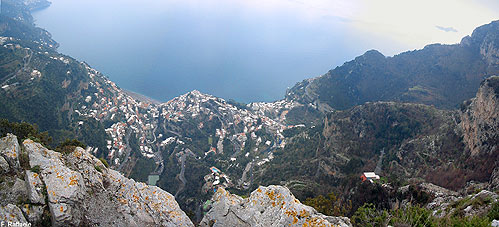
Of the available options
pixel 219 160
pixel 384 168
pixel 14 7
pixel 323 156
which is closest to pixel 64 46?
pixel 14 7

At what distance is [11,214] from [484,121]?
129ft

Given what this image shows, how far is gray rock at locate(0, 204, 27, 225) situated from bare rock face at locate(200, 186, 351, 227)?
19.1ft

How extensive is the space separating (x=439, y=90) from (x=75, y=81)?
118 m

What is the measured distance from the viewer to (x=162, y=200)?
11281 mm

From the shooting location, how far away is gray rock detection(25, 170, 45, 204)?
27.5ft

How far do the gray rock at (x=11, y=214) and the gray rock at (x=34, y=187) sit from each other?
506 mm

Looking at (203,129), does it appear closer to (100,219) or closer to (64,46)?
(100,219)

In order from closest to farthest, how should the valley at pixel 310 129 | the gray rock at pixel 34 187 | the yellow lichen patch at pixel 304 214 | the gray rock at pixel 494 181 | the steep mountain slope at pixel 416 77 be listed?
the yellow lichen patch at pixel 304 214
the gray rock at pixel 34 187
the gray rock at pixel 494 181
the valley at pixel 310 129
the steep mountain slope at pixel 416 77

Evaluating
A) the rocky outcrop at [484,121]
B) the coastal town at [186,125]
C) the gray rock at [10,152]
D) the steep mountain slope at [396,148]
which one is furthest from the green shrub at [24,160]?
the coastal town at [186,125]

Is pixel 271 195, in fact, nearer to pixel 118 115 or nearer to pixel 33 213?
pixel 33 213

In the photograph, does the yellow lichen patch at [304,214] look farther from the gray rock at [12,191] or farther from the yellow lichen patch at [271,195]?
the gray rock at [12,191]

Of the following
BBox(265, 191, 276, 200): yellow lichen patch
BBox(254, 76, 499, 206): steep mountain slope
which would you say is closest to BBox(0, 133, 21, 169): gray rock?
BBox(265, 191, 276, 200): yellow lichen patch

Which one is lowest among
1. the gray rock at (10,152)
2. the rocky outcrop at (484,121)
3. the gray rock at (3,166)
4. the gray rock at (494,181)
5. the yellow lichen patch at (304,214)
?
the gray rock at (494,181)

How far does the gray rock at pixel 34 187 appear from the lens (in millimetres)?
8375
